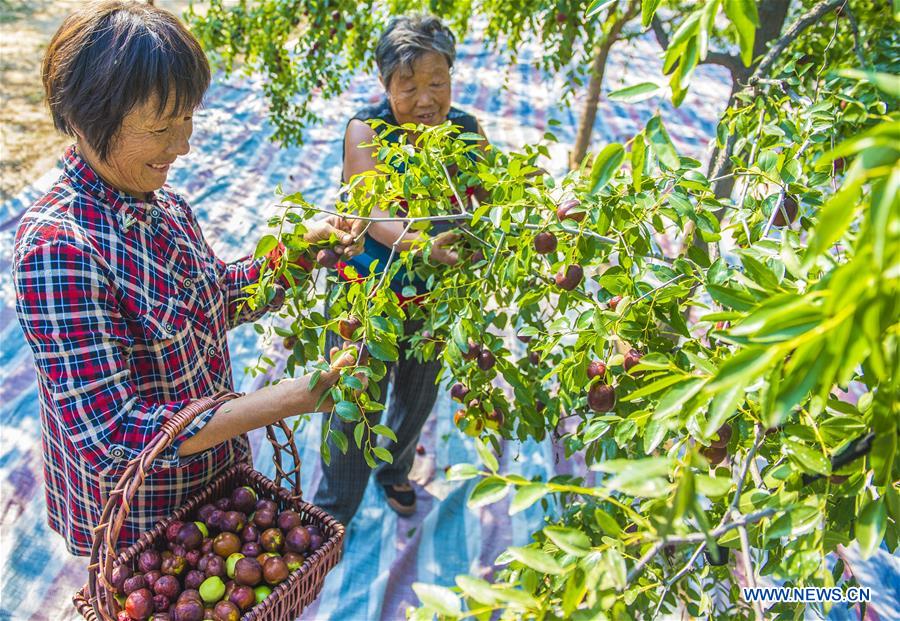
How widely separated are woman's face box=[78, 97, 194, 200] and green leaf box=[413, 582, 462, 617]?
2.86 feet

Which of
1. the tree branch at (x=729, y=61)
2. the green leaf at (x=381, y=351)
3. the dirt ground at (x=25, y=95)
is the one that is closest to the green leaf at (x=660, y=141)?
Answer: the green leaf at (x=381, y=351)

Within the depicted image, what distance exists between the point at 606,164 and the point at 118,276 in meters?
0.87

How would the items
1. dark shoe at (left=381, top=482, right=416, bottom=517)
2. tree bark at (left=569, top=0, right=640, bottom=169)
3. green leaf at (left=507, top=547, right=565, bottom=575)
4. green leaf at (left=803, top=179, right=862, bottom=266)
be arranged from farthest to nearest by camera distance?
tree bark at (left=569, top=0, right=640, bottom=169)
dark shoe at (left=381, top=482, right=416, bottom=517)
green leaf at (left=507, top=547, right=565, bottom=575)
green leaf at (left=803, top=179, right=862, bottom=266)

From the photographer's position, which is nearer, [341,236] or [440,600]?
[440,600]

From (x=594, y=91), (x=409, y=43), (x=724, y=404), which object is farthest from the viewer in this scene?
(x=594, y=91)

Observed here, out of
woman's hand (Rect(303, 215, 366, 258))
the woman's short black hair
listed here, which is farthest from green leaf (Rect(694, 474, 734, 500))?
the woman's short black hair

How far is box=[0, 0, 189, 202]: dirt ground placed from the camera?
13.3ft

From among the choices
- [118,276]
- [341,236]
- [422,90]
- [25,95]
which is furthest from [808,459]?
[25,95]

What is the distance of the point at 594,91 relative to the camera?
3.79 metres

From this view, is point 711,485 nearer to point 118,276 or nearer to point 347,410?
point 347,410

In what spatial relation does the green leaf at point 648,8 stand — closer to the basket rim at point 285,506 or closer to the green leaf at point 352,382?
the green leaf at point 352,382

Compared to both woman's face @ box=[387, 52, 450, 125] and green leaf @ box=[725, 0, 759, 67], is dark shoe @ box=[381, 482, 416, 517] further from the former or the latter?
green leaf @ box=[725, 0, 759, 67]

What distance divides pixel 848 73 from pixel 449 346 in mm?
785

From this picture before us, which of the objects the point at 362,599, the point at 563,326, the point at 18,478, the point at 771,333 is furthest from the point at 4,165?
the point at 771,333
